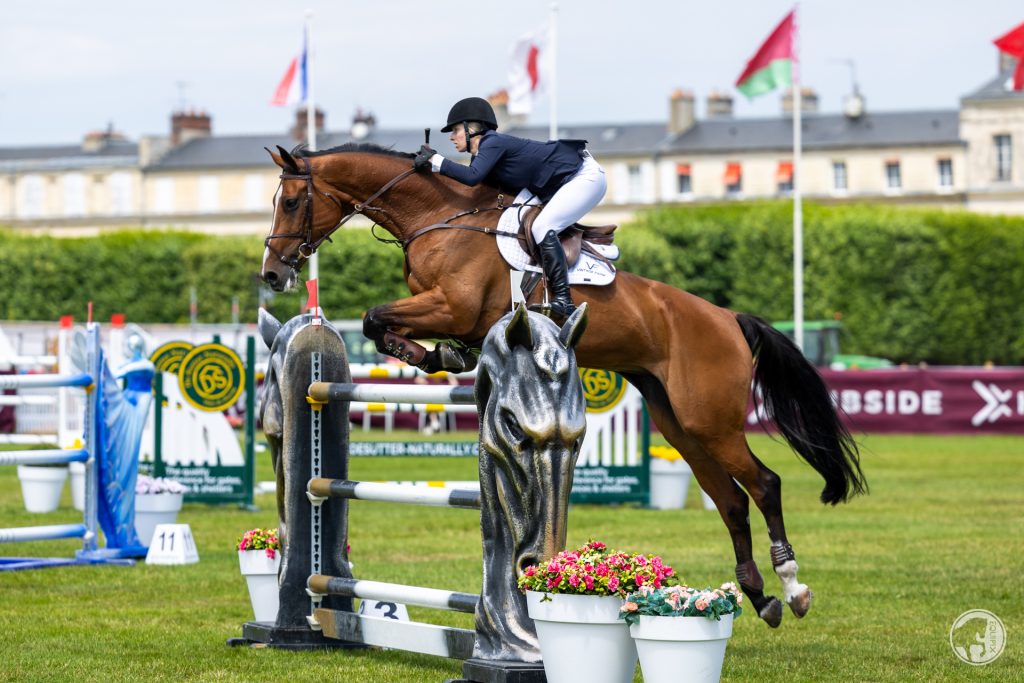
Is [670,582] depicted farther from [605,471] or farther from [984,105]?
[984,105]

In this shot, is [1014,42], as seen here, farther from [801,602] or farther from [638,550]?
[801,602]

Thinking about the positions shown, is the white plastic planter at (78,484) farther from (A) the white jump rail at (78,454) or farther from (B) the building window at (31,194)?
(B) the building window at (31,194)

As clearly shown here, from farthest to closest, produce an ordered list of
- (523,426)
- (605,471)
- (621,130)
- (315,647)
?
(621,130)
(605,471)
(315,647)
(523,426)

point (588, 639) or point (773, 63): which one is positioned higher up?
point (773, 63)

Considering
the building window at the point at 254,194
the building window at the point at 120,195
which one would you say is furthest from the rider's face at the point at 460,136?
the building window at the point at 120,195

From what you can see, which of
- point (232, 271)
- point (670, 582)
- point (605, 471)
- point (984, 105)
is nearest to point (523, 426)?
point (670, 582)

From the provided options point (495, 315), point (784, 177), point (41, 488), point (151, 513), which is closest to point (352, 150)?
point (495, 315)

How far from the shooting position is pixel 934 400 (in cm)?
2969

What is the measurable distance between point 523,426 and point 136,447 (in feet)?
21.0

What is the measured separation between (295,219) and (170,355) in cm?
851

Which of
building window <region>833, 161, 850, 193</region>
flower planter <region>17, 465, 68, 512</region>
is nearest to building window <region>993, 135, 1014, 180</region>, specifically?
building window <region>833, 161, 850, 193</region>

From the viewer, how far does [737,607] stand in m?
5.57

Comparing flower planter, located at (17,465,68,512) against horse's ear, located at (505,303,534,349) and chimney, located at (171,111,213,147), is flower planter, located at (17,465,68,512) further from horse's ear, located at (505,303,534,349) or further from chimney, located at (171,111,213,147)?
chimney, located at (171,111,213,147)

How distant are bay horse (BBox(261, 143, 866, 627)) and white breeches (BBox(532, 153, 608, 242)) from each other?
249 mm
